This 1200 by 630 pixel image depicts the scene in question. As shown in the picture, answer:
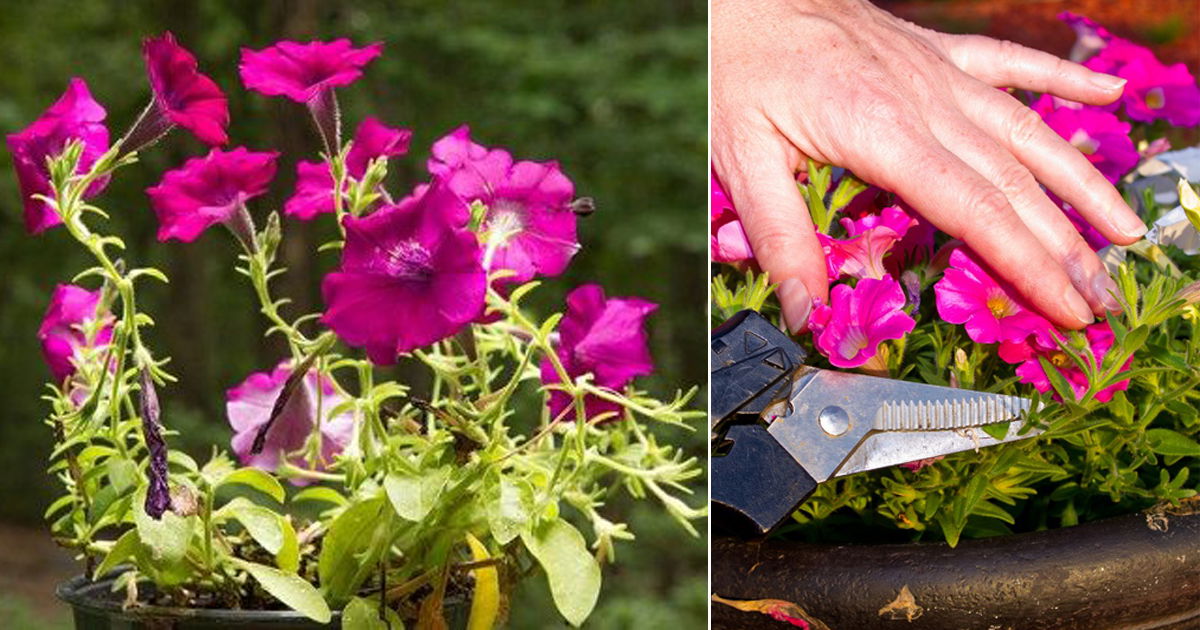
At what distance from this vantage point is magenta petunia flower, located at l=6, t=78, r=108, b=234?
0.77 meters

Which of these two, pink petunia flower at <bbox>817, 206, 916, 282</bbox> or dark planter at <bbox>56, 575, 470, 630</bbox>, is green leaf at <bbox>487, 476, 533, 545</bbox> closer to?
dark planter at <bbox>56, 575, 470, 630</bbox>

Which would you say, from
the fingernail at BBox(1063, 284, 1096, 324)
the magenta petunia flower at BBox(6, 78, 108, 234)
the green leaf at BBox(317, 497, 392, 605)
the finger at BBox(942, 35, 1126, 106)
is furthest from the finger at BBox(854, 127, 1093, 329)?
the magenta petunia flower at BBox(6, 78, 108, 234)

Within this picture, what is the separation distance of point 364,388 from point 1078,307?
1.24ft

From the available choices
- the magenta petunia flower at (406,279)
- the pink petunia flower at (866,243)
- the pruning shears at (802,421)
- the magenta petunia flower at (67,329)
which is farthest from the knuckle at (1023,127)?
the magenta petunia flower at (67,329)

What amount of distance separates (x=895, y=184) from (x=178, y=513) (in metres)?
0.40

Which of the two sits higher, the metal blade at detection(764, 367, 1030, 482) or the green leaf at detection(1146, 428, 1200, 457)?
the metal blade at detection(764, 367, 1030, 482)

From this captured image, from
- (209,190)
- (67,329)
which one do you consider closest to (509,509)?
(209,190)

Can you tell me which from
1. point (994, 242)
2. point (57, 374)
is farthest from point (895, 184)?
point (57, 374)

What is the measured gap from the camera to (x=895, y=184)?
0.74m

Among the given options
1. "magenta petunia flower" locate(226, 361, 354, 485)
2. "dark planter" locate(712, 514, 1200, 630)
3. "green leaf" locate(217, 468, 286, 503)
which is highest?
"dark planter" locate(712, 514, 1200, 630)

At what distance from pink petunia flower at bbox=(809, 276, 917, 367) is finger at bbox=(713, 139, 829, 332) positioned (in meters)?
0.03

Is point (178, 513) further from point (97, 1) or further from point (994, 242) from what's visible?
point (97, 1)

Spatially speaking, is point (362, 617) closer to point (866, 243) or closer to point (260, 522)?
point (260, 522)

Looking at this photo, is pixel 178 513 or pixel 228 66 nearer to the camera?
pixel 178 513
